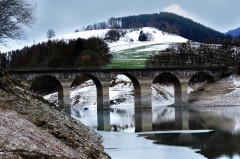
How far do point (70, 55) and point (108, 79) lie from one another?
48978 mm

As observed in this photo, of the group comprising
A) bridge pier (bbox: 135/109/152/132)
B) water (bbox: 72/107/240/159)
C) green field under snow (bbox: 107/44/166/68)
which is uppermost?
green field under snow (bbox: 107/44/166/68)

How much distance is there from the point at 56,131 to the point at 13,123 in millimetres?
3581

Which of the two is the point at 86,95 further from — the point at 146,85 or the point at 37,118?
the point at 37,118

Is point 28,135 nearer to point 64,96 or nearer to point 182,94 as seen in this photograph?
point 64,96

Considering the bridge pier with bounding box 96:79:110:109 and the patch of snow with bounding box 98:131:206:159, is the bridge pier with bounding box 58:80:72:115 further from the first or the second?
the patch of snow with bounding box 98:131:206:159

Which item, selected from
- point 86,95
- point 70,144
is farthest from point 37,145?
point 86,95

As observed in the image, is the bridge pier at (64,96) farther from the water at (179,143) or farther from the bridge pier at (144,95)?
the water at (179,143)

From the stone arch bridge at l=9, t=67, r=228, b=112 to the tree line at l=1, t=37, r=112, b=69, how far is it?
31.5 m

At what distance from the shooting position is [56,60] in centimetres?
10881

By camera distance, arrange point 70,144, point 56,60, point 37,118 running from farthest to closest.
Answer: point 56,60 → point 37,118 → point 70,144

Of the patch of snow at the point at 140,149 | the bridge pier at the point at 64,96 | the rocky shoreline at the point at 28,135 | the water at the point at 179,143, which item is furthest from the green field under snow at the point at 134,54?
the rocky shoreline at the point at 28,135

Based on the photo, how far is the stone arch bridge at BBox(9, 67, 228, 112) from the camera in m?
64.1

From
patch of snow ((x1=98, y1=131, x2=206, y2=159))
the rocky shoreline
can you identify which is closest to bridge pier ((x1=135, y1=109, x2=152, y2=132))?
patch of snow ((x1=98, y1=131, x2=206, y2=159))

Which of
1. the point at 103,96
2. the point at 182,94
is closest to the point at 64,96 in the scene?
the point at 103,96
